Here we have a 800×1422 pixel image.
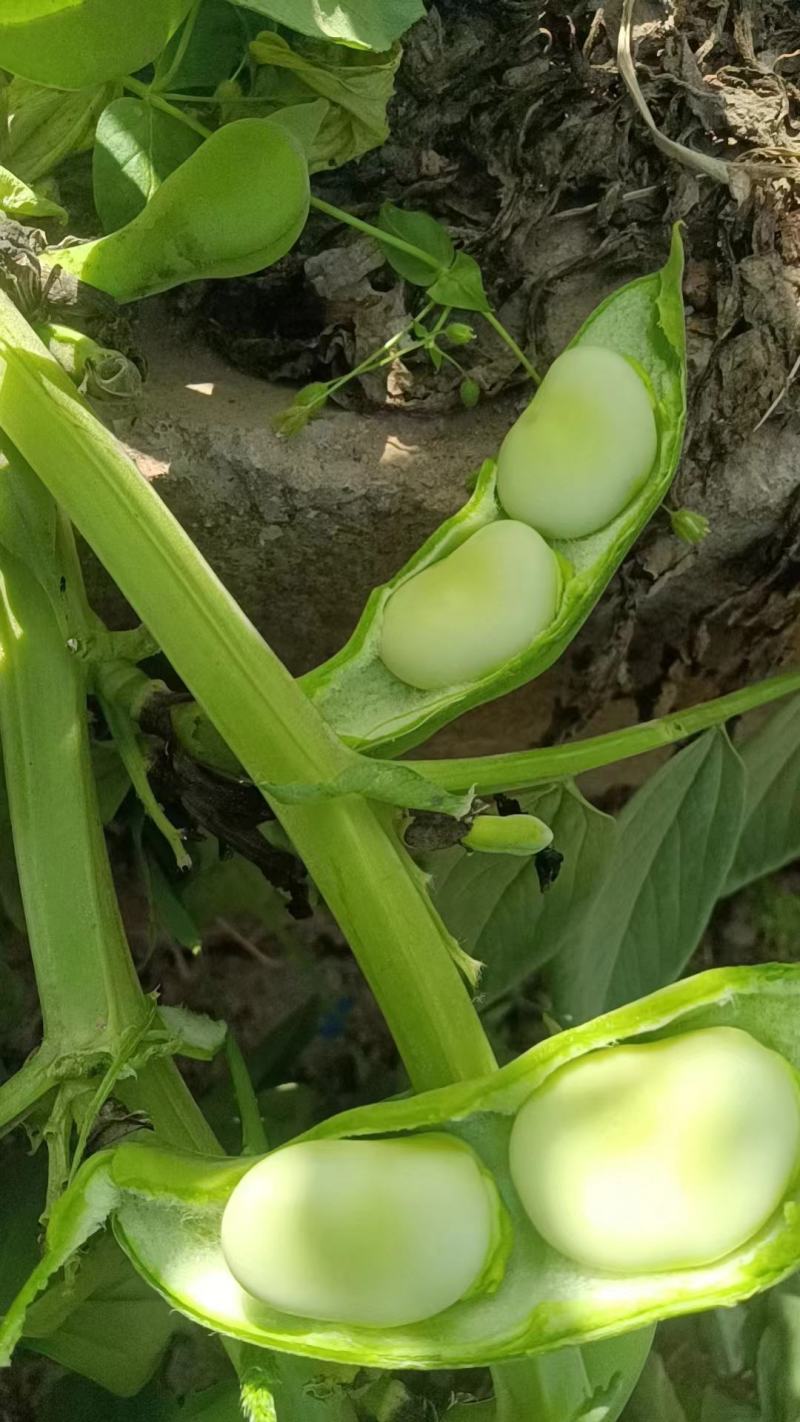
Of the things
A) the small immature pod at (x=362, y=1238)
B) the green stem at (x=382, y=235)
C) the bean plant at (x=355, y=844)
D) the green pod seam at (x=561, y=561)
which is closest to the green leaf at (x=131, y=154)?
the bean plant at (x=355, y=844)

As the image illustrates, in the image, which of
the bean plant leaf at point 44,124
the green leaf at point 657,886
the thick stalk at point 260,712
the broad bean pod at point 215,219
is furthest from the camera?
the green leaf at point 657,886

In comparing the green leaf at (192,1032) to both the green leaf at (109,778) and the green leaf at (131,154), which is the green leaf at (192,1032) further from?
the green leaf at (131,154)

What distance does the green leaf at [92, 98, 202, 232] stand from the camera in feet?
2.87

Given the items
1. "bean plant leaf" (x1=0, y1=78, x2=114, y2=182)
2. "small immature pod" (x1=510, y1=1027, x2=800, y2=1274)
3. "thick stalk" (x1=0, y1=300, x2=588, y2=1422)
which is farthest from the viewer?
"bean plant leaf" (x1=0, y1=78, x2=114, y2=182)

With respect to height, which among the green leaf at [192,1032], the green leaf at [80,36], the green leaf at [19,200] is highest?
→ the green leaf at [80,36]

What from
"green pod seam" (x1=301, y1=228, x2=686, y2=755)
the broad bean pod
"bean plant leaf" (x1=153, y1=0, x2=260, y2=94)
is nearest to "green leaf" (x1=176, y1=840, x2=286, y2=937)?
"green pod seam" (x1=301, y1=228, x2=686, y2=755)

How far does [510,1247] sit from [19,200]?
76 centimetres

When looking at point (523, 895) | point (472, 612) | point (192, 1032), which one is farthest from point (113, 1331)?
point (472, 612)

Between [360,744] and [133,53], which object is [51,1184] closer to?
[360,744]

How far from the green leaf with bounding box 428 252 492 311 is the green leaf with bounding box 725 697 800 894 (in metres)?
0.46

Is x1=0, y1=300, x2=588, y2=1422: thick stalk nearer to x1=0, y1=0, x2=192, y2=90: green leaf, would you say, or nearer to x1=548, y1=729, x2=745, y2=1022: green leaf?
x1=0, y1=0, x2=192, y2=90: green leaf

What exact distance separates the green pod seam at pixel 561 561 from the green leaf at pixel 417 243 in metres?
0.19

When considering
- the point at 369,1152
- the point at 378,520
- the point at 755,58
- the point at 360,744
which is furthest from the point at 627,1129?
the point at 755,58

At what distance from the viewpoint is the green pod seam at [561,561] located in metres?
0.74
